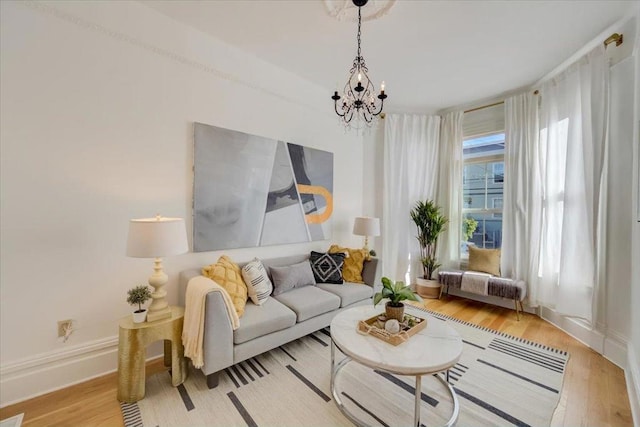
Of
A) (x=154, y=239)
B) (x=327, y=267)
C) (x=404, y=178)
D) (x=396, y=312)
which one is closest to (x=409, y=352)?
(x=396, y=312)

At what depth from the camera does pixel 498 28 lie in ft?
7.76

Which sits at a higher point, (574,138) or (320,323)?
(574,138)

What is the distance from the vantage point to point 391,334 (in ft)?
5.51

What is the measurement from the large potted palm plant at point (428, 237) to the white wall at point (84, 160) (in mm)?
3069

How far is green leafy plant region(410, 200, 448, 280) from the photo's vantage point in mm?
3975

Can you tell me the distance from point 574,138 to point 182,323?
13.8 feet

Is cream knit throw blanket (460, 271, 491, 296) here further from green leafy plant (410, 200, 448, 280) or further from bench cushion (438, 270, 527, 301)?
green leafy plant (410, 200, 448, 280)

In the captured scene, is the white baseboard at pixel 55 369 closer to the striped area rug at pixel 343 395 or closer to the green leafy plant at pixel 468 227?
the striped area rug at pixel 343 395

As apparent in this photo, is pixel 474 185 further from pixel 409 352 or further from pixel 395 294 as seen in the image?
pixel 409 352

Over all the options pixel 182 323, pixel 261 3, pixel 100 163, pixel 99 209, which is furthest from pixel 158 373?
pixel 261 3

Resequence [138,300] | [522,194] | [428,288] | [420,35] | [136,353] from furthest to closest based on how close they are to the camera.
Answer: [428,288], [522,194], [420,35], [138,300], [136,353]

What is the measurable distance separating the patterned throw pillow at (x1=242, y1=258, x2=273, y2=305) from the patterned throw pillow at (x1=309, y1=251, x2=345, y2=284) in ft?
2.45

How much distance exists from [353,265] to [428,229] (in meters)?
1.53

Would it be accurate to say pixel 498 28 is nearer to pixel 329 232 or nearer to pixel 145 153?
pixel 329 232
